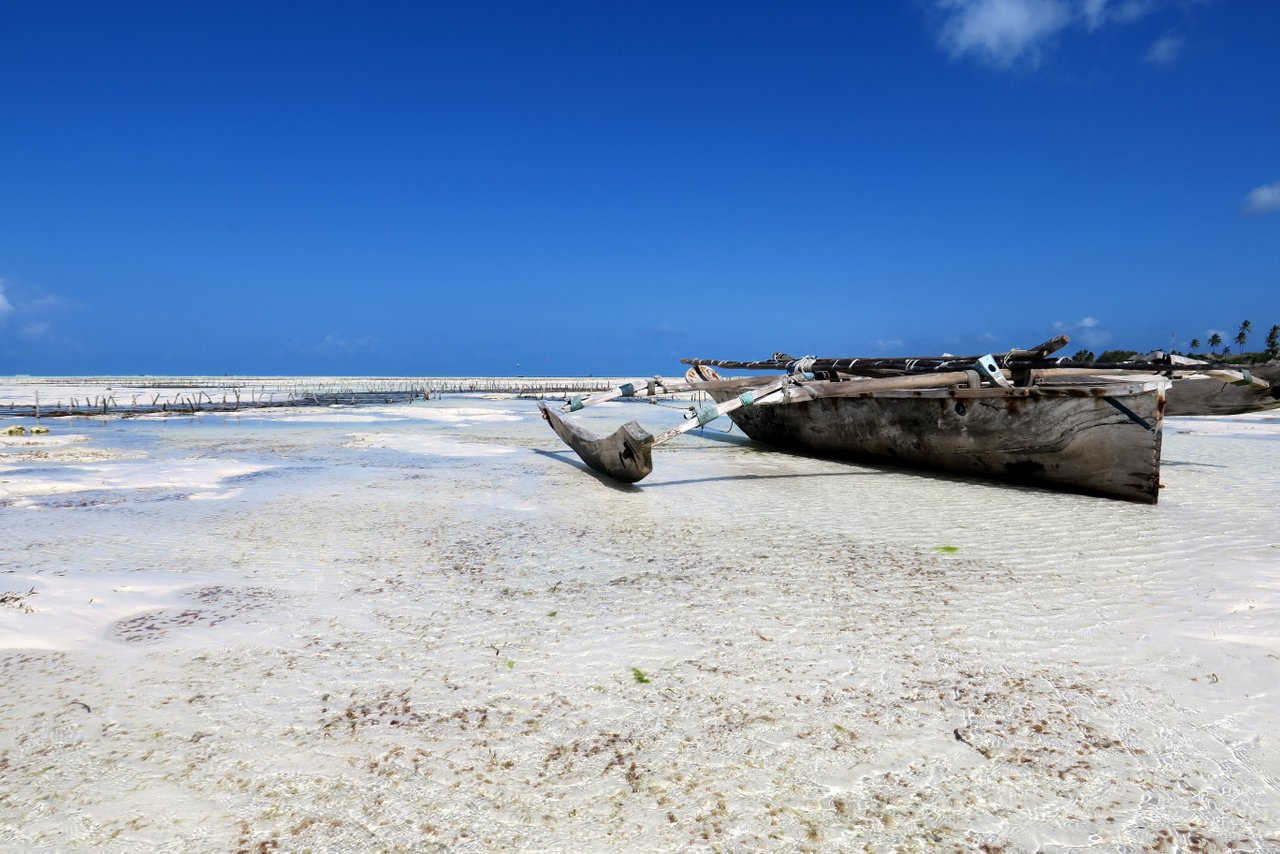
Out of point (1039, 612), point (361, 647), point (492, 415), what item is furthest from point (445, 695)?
point (492, 415)

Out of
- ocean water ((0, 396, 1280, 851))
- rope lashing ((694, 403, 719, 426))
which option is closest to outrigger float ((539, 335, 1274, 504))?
rope lashing ((694, 403, 719, 426))

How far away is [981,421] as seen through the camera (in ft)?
23.9

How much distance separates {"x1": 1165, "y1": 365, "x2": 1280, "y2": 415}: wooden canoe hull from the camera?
8.63 metres

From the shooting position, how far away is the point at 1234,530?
17.3 ft

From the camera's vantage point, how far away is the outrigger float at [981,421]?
20.6 ft

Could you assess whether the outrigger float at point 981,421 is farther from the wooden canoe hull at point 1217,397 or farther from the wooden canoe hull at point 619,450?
the wooden canoe hull at point 1217,397

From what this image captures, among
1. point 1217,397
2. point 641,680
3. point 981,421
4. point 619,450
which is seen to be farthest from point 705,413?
point 1217,397

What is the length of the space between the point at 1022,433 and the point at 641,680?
5959 millimetres

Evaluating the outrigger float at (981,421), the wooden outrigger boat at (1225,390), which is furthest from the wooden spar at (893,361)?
the wooden outrigger boat at (1225,390)

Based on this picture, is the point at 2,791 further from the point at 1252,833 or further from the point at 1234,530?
the point at 1234,530

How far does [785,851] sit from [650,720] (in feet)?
2.49

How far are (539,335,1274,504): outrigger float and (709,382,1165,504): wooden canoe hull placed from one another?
1cm

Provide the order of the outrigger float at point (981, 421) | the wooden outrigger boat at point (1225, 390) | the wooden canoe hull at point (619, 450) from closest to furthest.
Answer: the outrigger float at point (981, 421) < the wooden canoe hull at point (619, 450) < the wooden outrigger boat at point (1225, 390)

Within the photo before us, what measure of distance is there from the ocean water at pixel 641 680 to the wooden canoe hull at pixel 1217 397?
3.96m
